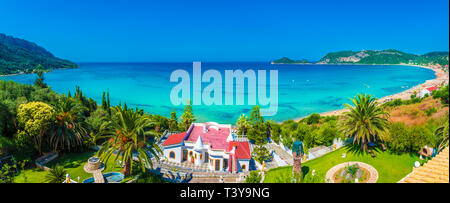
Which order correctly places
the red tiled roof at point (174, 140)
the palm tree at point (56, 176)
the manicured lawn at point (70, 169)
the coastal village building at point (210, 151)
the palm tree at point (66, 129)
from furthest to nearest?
the red tiled roof at point (174, 140)
the coastal village building at point (210, 151)
the palm tree at point (66, 129)
the manicured lawn at point (70, 169)
the palm tree at point (56, 176)

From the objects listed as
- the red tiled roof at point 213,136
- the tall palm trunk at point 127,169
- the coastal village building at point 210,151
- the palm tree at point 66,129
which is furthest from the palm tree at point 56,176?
the red tiled roof at point 213,136

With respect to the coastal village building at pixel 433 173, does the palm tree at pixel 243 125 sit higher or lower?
lower

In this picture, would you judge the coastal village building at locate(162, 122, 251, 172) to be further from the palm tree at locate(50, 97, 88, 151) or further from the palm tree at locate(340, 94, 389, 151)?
the palm tree at locate(340, 94, 389, 151)

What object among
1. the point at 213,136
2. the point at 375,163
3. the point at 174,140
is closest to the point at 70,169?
the point at 174,140

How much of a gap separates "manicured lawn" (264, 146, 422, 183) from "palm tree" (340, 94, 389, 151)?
50.2 inches


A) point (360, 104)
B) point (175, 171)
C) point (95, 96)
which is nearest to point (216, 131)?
point (175, 171)

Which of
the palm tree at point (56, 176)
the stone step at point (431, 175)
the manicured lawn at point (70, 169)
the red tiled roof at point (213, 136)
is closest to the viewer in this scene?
the stone step at point (431, 175)

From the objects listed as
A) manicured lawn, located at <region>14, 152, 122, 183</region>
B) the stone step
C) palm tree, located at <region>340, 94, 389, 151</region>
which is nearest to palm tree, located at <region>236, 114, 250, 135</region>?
palm tree, located at <region>340, 94, 389, 151</region>

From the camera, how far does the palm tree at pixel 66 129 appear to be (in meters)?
24.0

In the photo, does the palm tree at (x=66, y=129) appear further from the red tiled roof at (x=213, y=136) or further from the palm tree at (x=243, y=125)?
the palm tree at (x=243, y=125)

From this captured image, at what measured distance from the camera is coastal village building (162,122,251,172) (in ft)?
82.5

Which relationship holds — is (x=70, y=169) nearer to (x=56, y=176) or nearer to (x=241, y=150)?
(x=56, y=176)

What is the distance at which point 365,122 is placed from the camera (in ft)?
69.6
